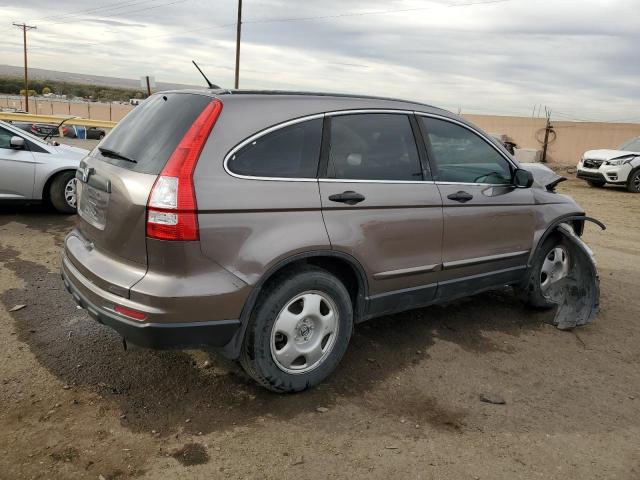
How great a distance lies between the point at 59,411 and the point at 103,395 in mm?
258

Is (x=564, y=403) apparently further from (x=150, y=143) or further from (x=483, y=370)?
(x=150, y=143)

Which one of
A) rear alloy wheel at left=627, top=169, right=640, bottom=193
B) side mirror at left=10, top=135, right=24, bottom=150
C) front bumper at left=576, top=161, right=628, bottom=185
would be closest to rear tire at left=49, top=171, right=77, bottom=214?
side mirror at left=10, top=135, right=24, bottom=150

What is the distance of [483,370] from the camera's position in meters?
3.90

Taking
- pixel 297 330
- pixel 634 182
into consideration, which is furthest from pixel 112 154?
pixel 634 182

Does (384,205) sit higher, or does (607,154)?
(607,154)

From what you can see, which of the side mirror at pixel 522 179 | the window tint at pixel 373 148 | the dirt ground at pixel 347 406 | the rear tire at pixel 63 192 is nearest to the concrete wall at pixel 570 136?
the rear tire at pixel 63 192

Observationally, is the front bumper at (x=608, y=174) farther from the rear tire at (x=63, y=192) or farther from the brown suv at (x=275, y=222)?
the rear tire at (x=63, y=192)

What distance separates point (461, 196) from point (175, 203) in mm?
2167

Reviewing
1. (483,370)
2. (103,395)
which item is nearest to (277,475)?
(103,395)

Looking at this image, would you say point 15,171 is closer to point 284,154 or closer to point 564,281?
point 284,154

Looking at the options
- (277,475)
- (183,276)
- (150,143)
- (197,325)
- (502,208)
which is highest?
(150,143)

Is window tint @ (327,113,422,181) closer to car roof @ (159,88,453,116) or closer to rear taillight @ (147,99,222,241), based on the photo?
car roof @ (159,88,453,116)

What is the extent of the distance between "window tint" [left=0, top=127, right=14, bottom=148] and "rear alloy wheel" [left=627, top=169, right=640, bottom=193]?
15.4 metres

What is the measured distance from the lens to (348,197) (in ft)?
11.0
